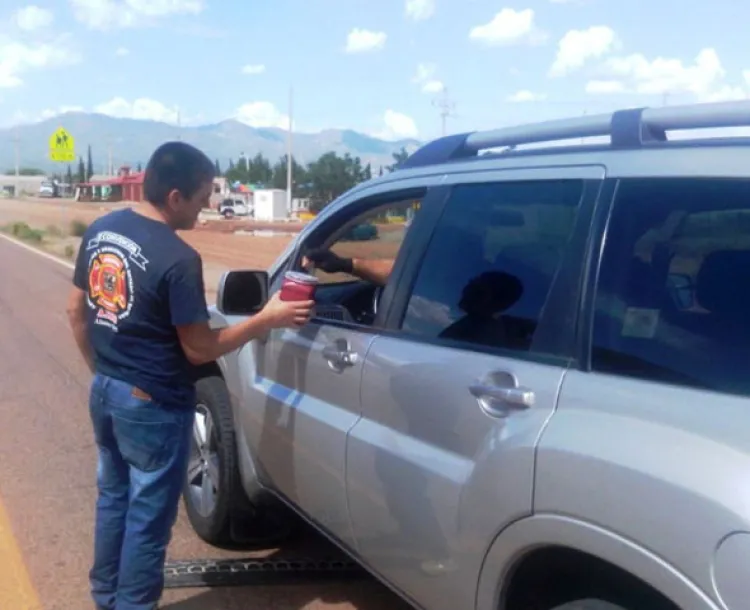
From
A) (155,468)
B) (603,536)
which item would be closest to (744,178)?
(603,536)

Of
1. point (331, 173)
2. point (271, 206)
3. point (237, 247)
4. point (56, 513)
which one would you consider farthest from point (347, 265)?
point (331, 173)

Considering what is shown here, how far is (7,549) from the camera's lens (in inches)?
→ 199

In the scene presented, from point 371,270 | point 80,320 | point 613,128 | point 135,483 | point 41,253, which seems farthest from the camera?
point 41,253

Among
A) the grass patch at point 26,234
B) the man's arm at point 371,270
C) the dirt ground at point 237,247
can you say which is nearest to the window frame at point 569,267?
the dirt ground at point 237,247

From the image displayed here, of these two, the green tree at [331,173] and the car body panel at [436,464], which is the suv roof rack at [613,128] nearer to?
the car body panel at [436,464]

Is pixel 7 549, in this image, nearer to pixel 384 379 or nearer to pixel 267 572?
pixel 267 572

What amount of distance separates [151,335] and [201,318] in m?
0.22

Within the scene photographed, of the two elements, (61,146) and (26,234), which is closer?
(61,146)

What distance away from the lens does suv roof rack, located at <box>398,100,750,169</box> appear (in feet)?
8.84

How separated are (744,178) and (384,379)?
4.81ft

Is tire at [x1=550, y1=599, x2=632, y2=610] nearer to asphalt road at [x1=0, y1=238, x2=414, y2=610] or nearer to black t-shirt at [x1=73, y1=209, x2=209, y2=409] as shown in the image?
black t-shirt at [x1=73, y1=209, x2=209, y2=409]

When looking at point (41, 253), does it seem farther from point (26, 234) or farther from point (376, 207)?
point (376, 207)

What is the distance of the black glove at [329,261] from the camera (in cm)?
455

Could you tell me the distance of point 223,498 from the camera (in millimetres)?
4828
